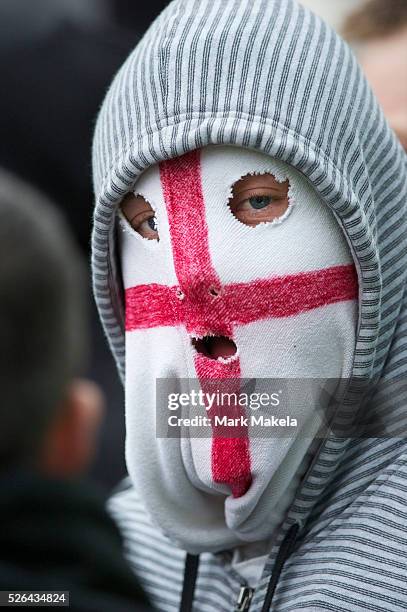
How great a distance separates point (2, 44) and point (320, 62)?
2225 millimetres

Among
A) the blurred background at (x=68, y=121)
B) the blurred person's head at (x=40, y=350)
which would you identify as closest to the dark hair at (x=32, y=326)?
the blurred person's head at (x=40, y=350)

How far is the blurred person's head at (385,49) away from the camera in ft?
8.09

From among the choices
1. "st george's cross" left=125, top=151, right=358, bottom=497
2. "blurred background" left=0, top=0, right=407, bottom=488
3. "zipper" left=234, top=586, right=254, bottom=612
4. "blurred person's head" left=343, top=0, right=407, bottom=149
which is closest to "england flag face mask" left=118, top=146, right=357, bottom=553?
"st george's cross" left=125, top=151, right=358, bottom=497

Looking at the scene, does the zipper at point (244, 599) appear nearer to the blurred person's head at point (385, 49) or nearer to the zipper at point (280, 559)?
the zipper at point (280, 559)

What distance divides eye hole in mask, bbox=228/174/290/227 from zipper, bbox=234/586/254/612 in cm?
61

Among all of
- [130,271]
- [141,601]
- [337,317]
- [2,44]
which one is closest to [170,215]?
[130,271]

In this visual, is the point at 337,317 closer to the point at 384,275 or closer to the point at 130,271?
the point at 384,275

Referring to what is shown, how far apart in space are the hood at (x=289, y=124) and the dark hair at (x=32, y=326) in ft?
0.38

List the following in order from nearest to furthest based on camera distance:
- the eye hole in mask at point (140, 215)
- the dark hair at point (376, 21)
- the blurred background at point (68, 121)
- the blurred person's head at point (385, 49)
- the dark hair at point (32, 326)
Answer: the dark hair at point (32, 326) < the eye hole in mask at point (140, 215) < the blurred person's head at point (385, 49) < the dark hair at point (376, 21) < the blurred background at point (68, 121)

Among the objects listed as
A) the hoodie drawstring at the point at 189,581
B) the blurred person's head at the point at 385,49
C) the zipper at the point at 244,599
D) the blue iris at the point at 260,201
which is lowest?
the zipper at the point at 244,599

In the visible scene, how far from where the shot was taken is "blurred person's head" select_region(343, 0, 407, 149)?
2.46 metres

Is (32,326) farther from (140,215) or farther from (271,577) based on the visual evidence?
(271,577)

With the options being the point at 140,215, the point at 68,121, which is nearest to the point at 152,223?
the point at 140,215

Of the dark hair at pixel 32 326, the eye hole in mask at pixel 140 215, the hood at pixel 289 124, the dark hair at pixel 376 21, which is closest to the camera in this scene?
the dark hair at pixel 32 326
